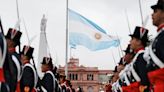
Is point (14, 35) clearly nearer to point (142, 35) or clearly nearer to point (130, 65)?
point (142, 35)

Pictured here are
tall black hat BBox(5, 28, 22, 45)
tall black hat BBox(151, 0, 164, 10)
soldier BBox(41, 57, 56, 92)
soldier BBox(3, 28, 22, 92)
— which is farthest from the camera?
soldier BBox(41, 57, 56, 92)

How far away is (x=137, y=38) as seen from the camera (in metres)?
9.09

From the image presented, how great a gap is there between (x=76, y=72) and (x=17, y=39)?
355 feet

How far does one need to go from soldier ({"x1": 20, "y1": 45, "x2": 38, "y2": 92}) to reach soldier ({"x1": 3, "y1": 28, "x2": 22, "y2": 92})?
4.41ft

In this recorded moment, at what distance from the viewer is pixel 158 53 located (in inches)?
273

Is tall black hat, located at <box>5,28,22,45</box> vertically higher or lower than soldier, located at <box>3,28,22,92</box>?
higher

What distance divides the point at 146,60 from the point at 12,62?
6.43 ft

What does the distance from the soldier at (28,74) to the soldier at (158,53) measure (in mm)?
3587

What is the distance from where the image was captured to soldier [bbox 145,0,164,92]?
685 cm

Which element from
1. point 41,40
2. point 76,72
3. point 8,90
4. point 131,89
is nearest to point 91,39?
point 41,40

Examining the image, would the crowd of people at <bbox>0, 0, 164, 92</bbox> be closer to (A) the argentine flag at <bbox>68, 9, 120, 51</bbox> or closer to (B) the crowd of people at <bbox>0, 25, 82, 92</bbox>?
(B) the crowd of people at <bbox>0, 25, 82, 92</bbox>

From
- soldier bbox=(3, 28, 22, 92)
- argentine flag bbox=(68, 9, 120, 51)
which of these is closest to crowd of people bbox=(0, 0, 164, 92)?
soldier bbox=(3, 28, 22, 92)

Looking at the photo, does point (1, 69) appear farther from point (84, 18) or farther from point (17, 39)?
point (84, 18)

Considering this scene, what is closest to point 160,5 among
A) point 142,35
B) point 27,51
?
point 142,35
